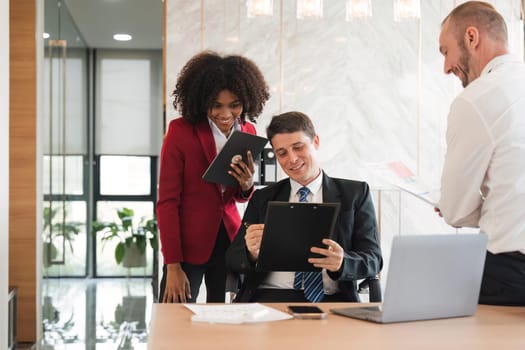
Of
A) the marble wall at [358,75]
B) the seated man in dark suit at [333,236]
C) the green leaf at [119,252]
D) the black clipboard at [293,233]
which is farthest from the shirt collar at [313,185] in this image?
the green leaf at [119,252]

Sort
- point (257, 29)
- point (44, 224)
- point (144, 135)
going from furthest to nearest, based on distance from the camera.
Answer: point (144, 135)
point (44, 224)
point (257, 29)

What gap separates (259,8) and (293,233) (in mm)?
3117

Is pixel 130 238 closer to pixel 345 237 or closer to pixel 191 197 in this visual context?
pixel 191 197

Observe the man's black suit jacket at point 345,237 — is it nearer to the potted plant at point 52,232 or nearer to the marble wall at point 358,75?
the marble wall at point 358,75

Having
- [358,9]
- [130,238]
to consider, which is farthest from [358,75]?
[130,238]

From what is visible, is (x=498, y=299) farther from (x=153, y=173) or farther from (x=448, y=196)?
(x=153, y=173)

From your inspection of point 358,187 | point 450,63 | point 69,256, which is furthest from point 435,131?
point 69,256

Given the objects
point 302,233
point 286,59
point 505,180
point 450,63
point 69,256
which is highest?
point 286,59

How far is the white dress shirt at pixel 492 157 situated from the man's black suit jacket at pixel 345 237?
581 millimetres

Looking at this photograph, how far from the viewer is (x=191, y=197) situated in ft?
10.3

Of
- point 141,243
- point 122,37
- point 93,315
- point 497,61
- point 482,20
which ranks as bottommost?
point 93,315

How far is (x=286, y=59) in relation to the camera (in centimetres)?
534

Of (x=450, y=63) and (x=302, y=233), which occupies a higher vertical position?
(x=450, y=63)

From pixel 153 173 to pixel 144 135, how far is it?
53cm
